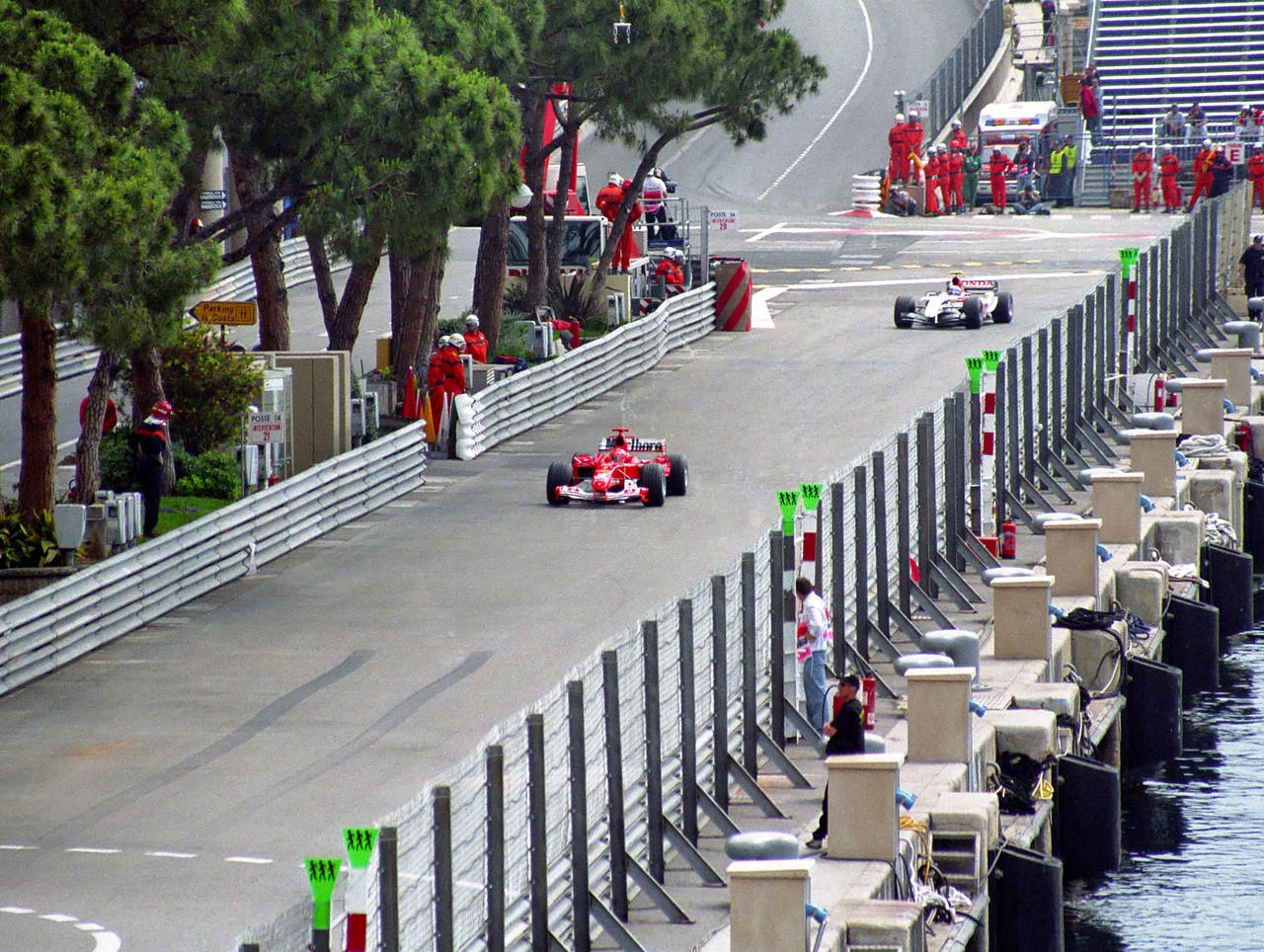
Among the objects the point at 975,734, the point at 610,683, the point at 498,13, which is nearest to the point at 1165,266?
the point at 498,13

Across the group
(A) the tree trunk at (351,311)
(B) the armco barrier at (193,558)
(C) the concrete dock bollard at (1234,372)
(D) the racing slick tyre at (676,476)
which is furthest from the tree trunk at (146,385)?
(C) the concrete dock bollard at (1234,372)

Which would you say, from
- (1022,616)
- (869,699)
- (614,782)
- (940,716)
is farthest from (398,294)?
(614,782)

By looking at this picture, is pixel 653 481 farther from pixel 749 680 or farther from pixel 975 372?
pixel 749 680

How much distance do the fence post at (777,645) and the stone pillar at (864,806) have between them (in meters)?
3.35

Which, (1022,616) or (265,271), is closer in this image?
(1022,616)

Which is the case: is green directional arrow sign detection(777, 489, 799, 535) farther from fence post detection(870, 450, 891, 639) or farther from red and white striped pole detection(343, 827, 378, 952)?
red and white striped pole detection(343, 827, 378, 952)

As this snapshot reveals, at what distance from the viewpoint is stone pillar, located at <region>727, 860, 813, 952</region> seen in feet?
43.8

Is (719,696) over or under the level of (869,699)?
over

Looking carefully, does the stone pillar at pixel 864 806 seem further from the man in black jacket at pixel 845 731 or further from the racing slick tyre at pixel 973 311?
the racing slick tyre at pixel 973 311

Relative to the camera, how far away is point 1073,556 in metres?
24.8

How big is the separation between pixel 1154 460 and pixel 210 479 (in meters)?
12.6

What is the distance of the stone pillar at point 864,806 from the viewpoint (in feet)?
50.3

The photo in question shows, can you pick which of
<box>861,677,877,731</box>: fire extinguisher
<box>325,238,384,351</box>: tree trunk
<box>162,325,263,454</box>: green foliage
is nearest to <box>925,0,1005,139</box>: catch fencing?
<box>325,238,384,351</box>: tree trunk

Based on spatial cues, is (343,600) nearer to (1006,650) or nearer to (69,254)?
(69,254)
